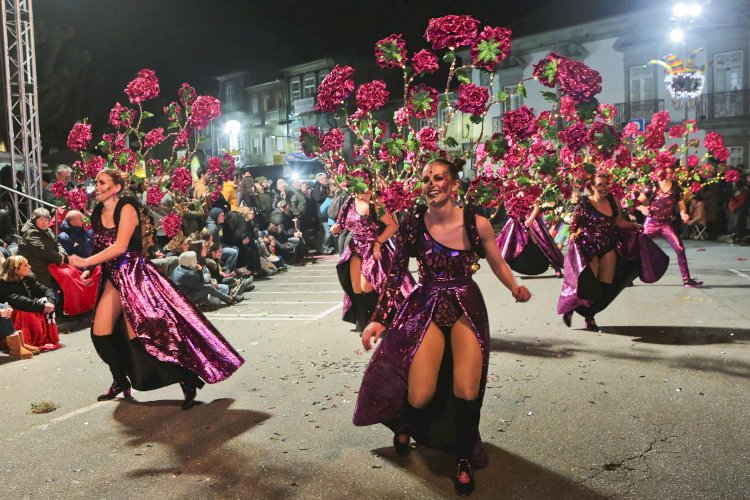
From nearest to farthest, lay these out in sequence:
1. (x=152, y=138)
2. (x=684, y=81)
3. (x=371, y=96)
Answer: (x=371, y=96) < (x=152, y=138) < (x=684, y=81)

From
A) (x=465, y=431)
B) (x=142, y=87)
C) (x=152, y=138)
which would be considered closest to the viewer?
(x=465, y=431)

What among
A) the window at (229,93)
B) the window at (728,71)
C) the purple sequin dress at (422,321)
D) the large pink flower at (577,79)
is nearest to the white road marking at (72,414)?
the purple sequin dress at (422,321)

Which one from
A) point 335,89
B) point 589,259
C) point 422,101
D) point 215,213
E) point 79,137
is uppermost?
point 335,89

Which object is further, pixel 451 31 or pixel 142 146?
pixel 142 146

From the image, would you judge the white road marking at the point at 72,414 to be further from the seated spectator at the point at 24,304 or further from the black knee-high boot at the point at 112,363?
the seated spectator at the point at 24,304

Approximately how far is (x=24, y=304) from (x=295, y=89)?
144ft

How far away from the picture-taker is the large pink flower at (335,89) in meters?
5.95

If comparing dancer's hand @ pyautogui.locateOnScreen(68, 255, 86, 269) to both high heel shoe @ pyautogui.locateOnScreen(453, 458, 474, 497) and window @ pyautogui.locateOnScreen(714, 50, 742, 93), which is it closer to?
high heel shoe @ pyautogui.locateOnScreen(453, 458, 474, 497)

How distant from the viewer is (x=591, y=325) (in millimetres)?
8195

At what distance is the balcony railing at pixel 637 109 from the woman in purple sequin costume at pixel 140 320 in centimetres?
2854

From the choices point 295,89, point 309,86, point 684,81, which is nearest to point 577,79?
point 684,81

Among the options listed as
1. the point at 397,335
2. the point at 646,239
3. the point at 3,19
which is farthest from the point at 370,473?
the point at 3,19

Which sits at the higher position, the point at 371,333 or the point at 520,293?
the point at 520,293

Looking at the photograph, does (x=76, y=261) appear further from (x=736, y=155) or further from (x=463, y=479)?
(x=736, y=155)
